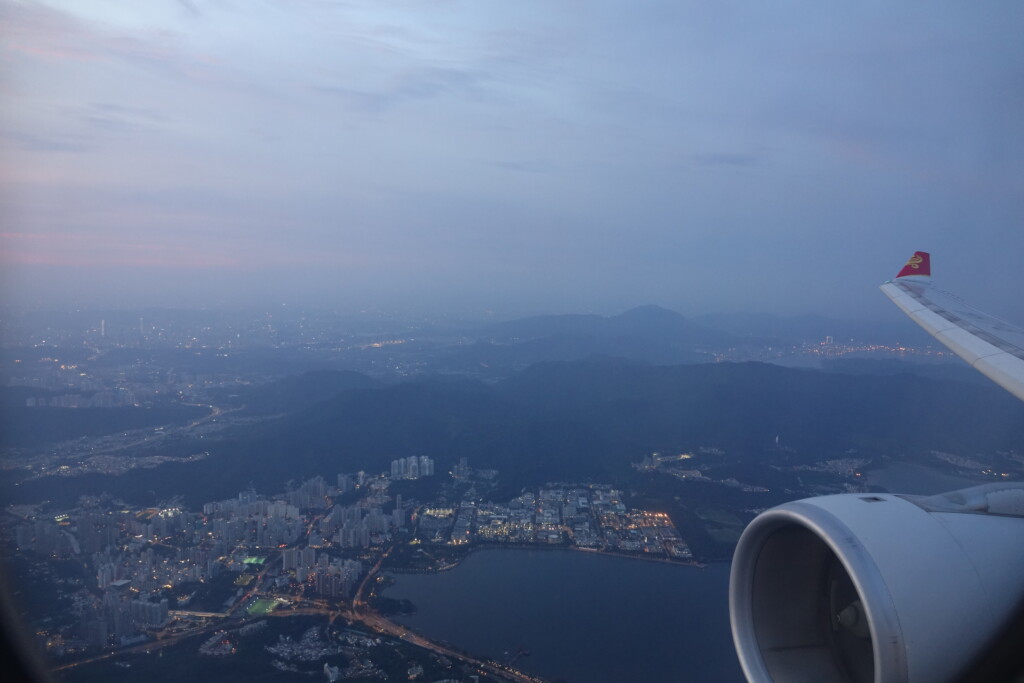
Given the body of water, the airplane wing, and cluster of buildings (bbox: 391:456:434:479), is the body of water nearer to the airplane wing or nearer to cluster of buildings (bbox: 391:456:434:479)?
the airplane wing

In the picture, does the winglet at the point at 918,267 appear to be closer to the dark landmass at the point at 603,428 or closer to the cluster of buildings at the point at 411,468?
the dark landmass at the point at 603,428

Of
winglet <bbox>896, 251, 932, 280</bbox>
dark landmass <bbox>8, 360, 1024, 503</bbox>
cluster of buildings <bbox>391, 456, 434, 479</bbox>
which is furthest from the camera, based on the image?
cluster of buildings <bbox>391, 456, 434, 479</bbox>

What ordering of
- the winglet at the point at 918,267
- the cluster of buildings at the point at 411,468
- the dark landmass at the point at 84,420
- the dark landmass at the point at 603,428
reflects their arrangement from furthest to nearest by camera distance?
the cluster of buildings at the point at 411,468, the dark landmass at the point at 603,428, the dark landmass at the point at 84,420, the winglet at the point at 918,267

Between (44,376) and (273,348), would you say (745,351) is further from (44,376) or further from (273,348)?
(44,376)

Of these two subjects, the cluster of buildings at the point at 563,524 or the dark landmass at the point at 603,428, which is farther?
the dark landmass at the point at 603,428

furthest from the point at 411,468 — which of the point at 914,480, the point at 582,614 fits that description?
the point at 914,480

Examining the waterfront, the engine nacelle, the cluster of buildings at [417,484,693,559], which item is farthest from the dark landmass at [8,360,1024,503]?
the engine nacelle

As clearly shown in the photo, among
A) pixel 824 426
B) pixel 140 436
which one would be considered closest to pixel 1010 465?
pixel 824 426

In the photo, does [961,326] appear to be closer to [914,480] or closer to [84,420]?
[914,480]

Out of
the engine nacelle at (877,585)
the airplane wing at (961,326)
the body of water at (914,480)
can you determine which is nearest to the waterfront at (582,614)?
the body of water at (914,480)
